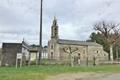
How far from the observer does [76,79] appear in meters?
20.3

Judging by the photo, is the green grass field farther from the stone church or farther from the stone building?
the stone church

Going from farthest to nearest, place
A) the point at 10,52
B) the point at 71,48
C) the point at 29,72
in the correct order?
1. the point at 71,48
2. the point at 10,52
3. the point at 29,72

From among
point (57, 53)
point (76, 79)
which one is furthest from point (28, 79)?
point (57, 53)

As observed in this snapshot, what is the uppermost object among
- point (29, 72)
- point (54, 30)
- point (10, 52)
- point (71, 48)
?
point (54, 30)

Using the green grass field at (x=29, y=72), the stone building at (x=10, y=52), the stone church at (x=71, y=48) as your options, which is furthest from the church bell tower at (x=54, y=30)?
the green grass field at (x=29, y=72)

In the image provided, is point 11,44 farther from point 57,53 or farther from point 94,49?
point 94,49

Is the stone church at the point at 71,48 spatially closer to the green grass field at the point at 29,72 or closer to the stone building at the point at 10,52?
the stone building at the point at 10,52

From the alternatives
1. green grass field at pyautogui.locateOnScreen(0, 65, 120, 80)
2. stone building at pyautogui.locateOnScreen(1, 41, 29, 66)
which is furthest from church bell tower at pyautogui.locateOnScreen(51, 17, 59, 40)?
green grass field at pyautogui.locateOnScreen(0, 65, 120, 80)

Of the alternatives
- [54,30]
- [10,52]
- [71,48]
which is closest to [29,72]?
[10,52]

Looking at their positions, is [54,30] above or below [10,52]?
above

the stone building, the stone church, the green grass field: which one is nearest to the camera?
the green grass field

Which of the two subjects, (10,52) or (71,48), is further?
(71,48)

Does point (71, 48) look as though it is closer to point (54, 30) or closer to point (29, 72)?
point (54, 30)

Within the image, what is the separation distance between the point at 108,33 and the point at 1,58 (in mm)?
48495
